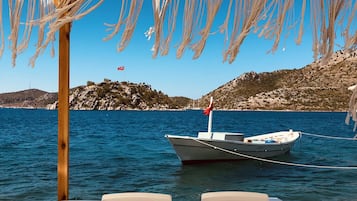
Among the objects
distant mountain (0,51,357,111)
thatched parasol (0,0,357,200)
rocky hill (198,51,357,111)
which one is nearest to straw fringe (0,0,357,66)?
thatched parasol (0,0,357,200)

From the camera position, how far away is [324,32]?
149cm

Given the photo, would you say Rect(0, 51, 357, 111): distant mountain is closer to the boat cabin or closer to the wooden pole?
the boat cabin

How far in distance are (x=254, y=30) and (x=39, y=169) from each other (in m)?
13.6

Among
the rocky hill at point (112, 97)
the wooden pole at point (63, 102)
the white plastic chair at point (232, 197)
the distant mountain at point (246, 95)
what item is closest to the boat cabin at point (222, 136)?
the wooden pole at point (63, 102)

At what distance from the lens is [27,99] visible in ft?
383

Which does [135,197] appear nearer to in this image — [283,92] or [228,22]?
[228,22]

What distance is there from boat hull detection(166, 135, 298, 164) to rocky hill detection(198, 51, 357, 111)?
115 ft

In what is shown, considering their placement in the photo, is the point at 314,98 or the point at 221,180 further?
the point at 314,98

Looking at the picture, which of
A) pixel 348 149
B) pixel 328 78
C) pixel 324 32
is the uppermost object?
pixel 328 78

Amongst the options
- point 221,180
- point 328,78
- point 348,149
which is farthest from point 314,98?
point 221,180

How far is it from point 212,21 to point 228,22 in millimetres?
68

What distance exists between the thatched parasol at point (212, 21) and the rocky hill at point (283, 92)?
46.4 meters

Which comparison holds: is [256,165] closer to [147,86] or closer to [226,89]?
[226,89]

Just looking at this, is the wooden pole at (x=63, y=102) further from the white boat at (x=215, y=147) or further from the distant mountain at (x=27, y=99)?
the distant mountain at (x=27, y=99)
